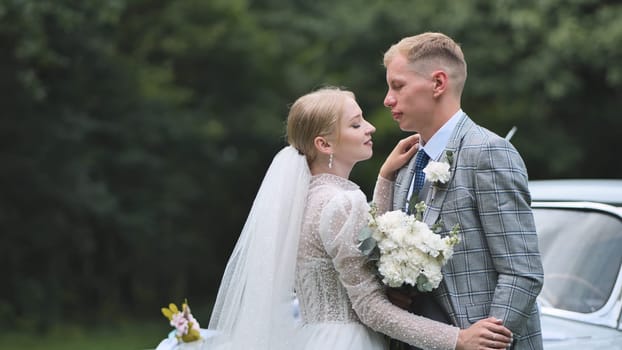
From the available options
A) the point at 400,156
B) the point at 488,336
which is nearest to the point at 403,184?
the point at 400,156

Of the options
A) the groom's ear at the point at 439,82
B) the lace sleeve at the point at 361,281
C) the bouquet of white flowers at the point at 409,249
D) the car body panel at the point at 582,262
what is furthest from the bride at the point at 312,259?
the car body panel at the point at 582,262

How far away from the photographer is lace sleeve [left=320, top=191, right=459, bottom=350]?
3039mm

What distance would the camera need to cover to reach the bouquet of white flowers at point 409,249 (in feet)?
9.75

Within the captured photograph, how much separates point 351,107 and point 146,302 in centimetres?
1589

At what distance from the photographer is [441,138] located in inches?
128

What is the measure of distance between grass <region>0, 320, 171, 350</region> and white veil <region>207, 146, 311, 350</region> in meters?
9.35

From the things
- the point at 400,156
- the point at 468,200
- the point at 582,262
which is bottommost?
the point at 582,262

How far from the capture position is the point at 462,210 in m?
3.07

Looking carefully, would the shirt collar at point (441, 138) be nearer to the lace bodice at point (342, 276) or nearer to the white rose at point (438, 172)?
the white rose at point (438, 172)

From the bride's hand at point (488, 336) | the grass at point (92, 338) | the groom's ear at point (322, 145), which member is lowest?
the grass at point (92, 338)

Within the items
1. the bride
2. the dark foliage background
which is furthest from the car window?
the dark foliage background

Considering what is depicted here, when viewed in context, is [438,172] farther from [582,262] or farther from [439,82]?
[582,262]

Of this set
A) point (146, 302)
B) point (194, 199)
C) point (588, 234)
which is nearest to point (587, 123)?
point (194, 199)

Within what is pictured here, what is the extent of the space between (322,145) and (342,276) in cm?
52
